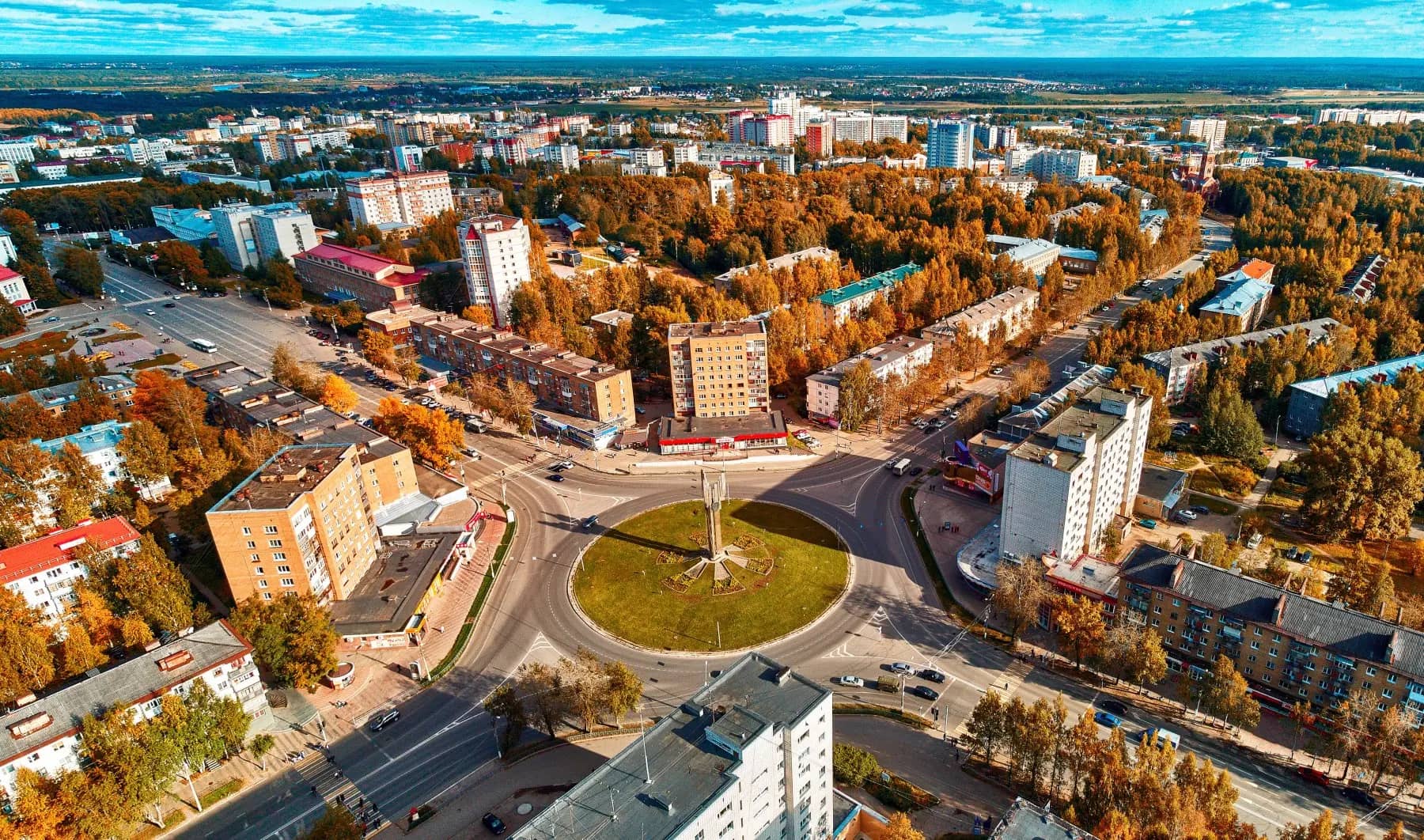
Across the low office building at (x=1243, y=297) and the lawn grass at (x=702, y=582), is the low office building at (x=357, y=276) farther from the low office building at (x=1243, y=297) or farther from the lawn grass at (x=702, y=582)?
the low office building at (x=1243, y=297)

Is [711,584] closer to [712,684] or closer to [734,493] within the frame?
[734,493]

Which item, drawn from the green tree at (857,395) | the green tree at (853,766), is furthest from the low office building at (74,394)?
the green tree at (853,766)

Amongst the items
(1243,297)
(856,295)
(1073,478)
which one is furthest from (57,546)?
(1243,297)

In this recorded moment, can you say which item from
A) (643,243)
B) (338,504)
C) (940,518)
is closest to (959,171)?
(643,243)

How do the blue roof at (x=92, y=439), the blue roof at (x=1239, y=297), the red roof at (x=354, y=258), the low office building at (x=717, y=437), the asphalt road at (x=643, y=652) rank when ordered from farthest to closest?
the red roof at (x=354, y=258), the blue roof at (x=1239, y=297), the low office building at (x=717, y=437), the blue roof at (x=92, y=439), the asphalt road at (x=643, y=652)

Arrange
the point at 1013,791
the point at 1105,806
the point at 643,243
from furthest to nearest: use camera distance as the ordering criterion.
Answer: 1. the point at 643,243
2. the point at 1013,791
3. the point at 1105,806

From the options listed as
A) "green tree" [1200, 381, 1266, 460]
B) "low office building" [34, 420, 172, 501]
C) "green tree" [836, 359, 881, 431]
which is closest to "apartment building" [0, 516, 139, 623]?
"low office building" [34, 420, 172, 501]
